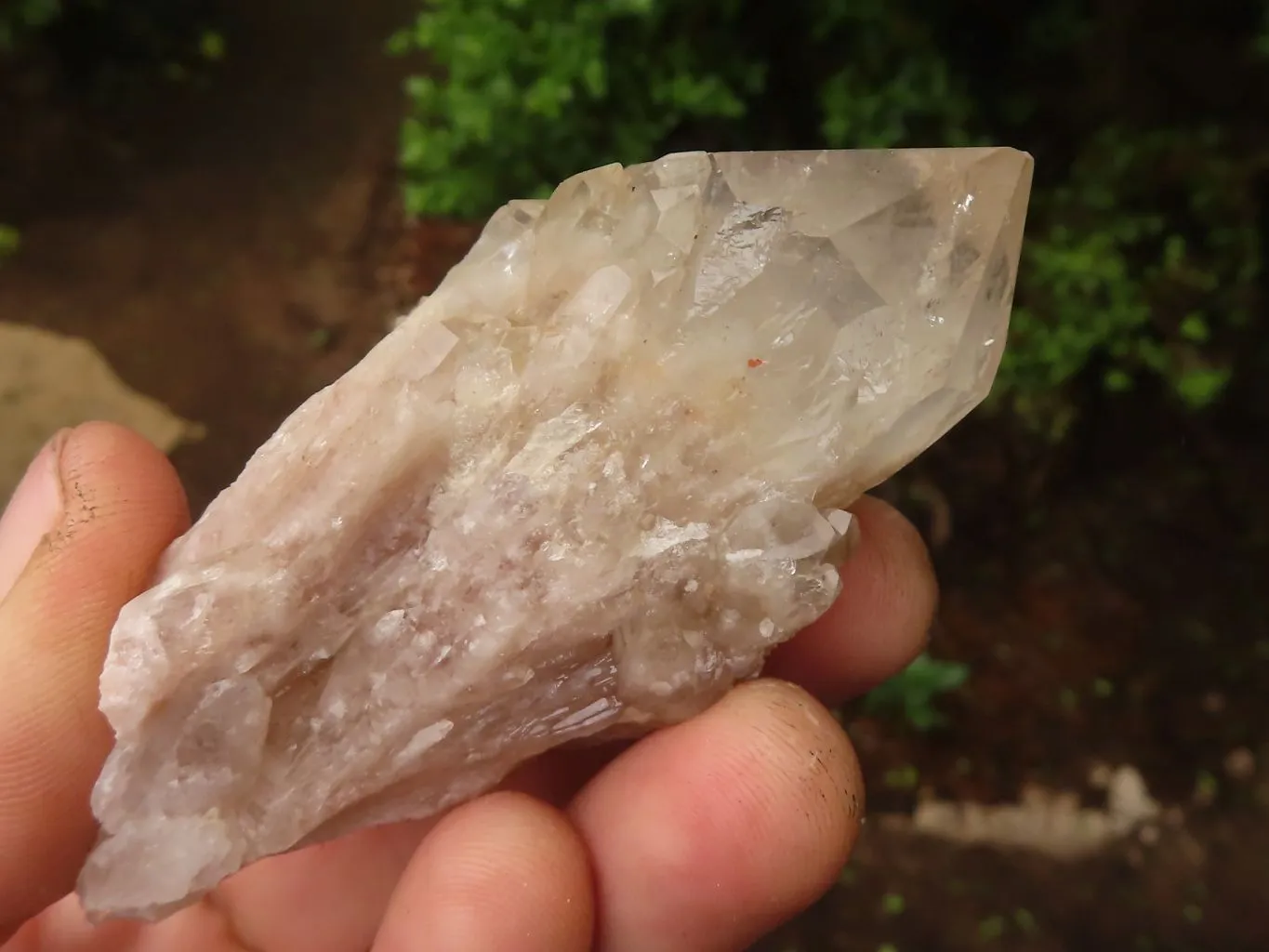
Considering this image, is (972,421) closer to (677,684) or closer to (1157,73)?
(1157,73)

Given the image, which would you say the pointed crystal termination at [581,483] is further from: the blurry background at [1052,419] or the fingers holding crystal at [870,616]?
the blurry background at [1052,419]

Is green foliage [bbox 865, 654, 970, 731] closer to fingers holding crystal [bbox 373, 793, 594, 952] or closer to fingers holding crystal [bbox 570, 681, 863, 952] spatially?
fingers holding crystal [bbox 570, 681, 863, 952]

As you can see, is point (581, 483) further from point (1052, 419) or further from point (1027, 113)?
point (1027, 113)

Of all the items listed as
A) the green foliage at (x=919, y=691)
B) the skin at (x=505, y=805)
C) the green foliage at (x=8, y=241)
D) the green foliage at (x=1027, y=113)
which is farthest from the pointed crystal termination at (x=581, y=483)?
the green foliage at (x=8, y=241)

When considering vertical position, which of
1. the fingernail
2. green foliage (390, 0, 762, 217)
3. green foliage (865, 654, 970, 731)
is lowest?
green foliage (865, 654, 970, 731)

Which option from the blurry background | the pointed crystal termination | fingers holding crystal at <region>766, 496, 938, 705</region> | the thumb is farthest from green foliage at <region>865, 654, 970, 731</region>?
the thumb

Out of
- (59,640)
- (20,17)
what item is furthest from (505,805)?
(20,17)
